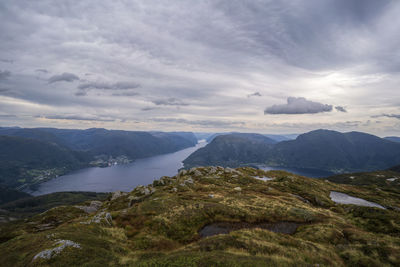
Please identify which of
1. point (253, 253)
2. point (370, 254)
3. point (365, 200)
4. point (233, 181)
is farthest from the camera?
point (233, 181)

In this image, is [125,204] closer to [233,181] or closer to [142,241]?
[142,241]

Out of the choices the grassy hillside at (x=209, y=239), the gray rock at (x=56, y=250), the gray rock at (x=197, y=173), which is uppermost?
the gray rock at (x=56, y=250)

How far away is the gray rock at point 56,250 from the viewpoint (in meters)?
14.9

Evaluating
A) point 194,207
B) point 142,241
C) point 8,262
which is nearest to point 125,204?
point 194,207

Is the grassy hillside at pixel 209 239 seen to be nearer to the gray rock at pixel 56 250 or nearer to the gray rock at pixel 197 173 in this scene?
the gray rock at pixel 56 250

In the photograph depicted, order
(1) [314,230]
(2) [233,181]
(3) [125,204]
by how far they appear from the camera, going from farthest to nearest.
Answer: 1. (2) [233,181]
2. (3) [125,204]
3. (1) [314,230]

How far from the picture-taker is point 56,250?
15.5 metres

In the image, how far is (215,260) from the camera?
14.1 m

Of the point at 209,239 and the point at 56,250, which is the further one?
the point at 209,239

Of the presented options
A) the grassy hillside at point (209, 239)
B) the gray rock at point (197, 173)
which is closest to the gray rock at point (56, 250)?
the grassy hillside at point (209, 239)

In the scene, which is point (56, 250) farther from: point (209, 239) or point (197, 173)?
point (197, 173)

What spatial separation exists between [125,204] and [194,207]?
21916 mm

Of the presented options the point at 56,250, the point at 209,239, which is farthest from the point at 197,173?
the point at 56,250

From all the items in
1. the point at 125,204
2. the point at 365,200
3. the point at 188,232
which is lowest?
the point at 365,200
